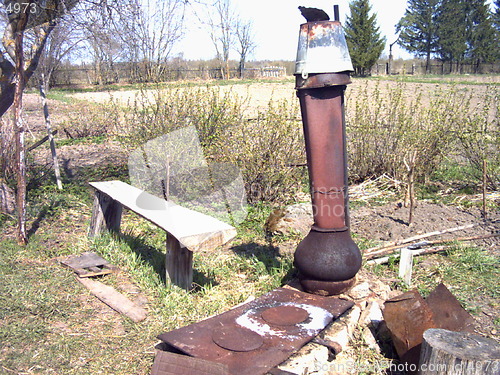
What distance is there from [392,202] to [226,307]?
11.2ft

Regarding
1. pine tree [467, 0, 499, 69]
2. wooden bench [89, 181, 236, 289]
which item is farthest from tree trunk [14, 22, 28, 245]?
pine tree [467, 0, 499, 69]

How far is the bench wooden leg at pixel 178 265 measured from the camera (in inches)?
144

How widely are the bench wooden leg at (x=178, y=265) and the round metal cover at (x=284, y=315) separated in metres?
0.91

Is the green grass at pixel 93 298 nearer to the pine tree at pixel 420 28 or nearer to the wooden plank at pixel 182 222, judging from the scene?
the wooden plank at pixel 182 222

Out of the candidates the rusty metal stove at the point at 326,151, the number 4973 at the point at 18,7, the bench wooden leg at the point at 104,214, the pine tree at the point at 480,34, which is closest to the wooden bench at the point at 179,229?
the bench wooden leg at the point at 104,214

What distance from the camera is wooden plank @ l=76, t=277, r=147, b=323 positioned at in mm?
3498

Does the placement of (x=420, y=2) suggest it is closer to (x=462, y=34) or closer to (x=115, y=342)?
(x=462, y=34)

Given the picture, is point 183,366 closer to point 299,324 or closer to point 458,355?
point 299,324

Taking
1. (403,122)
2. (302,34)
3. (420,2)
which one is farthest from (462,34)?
(302,34)

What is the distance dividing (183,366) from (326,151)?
5.32ft

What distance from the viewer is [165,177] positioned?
6.44 meters

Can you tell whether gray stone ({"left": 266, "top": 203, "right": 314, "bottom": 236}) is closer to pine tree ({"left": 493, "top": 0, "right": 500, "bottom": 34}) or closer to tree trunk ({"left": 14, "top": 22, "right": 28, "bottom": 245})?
tree trunk ({"left": 14, "top": 22, "right": 28, "bottom": 245})

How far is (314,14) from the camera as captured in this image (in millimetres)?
3180

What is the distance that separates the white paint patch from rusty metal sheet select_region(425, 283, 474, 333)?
70cm
